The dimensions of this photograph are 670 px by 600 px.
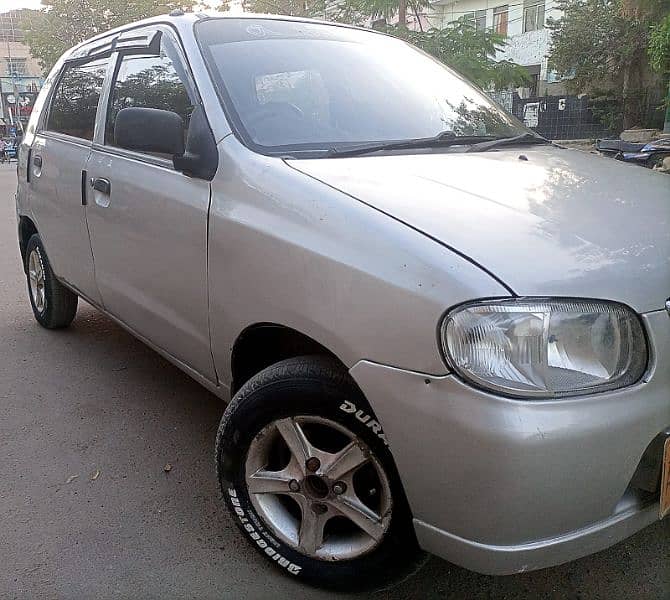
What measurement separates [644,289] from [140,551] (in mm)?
1818

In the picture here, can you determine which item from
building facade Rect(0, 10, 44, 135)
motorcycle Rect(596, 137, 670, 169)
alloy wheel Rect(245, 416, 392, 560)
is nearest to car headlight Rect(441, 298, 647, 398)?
alloy wheel Rect(245, 416, 392, 560)

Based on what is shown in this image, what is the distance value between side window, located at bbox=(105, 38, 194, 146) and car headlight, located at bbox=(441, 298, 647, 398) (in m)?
1.48

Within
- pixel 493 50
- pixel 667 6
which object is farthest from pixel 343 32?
pixel 667 6

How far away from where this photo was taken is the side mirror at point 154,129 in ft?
8.14

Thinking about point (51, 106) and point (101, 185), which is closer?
point (101, 185)

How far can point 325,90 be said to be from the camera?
110 inches

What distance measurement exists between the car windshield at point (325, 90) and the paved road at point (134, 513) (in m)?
1.40

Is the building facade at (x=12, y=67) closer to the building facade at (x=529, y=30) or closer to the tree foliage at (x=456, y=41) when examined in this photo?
the building facade at (x=529, y=30)

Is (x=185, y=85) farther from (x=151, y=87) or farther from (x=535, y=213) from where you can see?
(x=535, y=213)

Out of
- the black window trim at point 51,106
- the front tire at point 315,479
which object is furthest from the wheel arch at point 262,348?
the black window trim at point 51,106

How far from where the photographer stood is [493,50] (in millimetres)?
10102

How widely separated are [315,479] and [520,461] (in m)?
0.74

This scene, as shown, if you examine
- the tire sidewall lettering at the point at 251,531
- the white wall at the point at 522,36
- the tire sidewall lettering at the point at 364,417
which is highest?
the white wall at the point at 522,36

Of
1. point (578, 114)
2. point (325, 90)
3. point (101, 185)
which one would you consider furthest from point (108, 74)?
point (578, 114)
